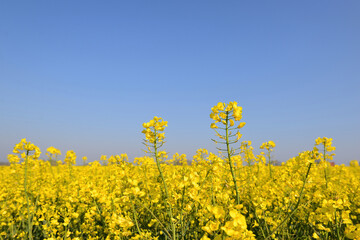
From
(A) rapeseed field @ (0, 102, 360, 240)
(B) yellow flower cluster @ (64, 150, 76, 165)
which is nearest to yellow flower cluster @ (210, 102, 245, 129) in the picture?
(A) rapeseed field @ (0, 102, 360, 240)

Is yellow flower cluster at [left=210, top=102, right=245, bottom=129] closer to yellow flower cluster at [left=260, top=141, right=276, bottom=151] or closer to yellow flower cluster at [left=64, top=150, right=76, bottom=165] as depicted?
yellow flower cluster at [left=260, top=141, right=276, bottom=151]

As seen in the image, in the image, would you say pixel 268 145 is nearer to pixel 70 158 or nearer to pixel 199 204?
pixel 199 204

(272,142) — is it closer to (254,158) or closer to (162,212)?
(254,158)

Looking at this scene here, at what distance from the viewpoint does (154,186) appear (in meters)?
4.63

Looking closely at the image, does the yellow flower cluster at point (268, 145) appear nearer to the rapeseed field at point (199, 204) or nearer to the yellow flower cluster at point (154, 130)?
the rapeseed field at point (199, 204)

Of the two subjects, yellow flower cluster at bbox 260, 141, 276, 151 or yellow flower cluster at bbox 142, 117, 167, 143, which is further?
yellow flower cluster at bbox 260, 141, 276, 151

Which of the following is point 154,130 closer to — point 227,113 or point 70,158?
point 227,113

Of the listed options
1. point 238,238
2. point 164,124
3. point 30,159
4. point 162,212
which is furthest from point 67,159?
point 238,238

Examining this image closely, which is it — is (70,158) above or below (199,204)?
above

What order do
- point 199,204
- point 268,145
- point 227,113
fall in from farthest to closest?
point 268,145, point 199,204, point 227,113

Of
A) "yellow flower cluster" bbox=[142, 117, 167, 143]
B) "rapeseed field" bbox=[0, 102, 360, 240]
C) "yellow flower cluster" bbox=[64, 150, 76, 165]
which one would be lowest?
"rapeseed field" bbox=[0, 102, 360, 240]

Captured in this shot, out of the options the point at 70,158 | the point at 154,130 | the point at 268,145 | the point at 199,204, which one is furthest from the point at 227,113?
the point at 70,158

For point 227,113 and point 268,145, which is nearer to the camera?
point 227,113

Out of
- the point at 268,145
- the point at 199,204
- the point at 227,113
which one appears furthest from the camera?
the point at 268,145
